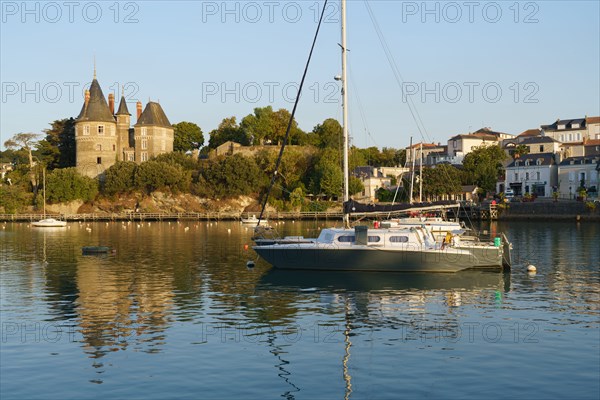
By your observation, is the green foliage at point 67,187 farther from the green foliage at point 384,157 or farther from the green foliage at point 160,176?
the green foliage at point 384,157

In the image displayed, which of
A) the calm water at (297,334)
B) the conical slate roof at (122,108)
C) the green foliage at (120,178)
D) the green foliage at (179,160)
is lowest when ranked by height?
the calm water at (297,334)

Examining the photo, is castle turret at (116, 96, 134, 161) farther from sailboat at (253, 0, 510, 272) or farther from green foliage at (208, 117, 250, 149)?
sailboat at (253, 0, 510, 272)

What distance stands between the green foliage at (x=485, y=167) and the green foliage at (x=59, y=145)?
87.1 m

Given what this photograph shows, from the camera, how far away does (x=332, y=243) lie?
38469 mm

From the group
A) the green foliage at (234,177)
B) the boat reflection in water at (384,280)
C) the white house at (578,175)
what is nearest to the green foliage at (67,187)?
the green foliage at (234,177)

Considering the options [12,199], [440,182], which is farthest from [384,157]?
[12,199]

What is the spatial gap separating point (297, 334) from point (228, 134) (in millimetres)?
132081

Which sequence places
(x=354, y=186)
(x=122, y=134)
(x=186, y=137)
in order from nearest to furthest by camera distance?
(x=354, y=186)
(x=122, y=134)
(x=186, y=137)

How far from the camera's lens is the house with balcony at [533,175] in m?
119

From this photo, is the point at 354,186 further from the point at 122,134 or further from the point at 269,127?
the point at 122,134

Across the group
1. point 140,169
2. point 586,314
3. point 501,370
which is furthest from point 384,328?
point 140,169

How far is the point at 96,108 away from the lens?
136 m

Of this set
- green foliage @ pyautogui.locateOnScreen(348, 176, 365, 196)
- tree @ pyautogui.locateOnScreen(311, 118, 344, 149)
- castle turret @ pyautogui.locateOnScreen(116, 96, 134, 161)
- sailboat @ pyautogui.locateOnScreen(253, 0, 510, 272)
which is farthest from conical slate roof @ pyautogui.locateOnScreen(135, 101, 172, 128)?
sailboat @ pyautogui.locateOnScreen(253, 0, 510, 272)

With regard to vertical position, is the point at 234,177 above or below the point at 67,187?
above
